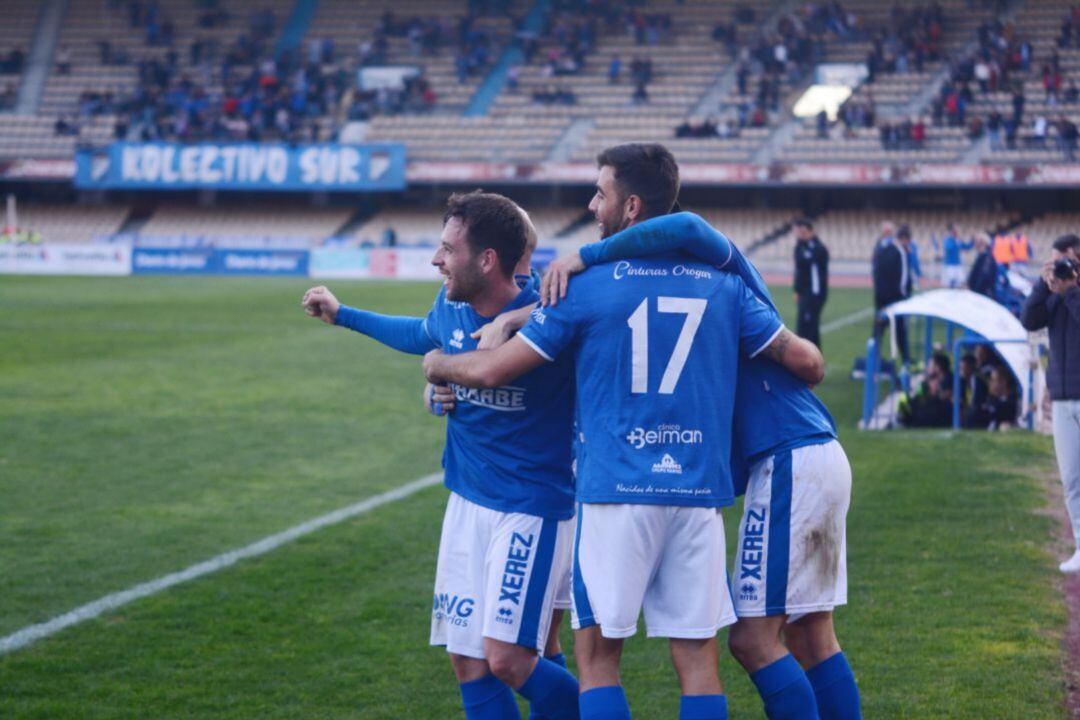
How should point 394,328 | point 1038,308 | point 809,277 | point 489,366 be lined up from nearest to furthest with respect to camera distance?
point 489,366 < point 394,328 < point 1038,308 < point 809,277

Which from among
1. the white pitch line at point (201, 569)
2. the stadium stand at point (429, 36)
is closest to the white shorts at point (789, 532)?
the white pitch line at point (201, 569)

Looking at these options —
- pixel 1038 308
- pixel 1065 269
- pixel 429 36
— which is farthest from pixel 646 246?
pixel 429 36

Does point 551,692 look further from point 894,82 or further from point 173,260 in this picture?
point 894,82

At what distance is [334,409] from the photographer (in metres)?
14.3

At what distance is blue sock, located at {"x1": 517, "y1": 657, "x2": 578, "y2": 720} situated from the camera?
433 centimetres

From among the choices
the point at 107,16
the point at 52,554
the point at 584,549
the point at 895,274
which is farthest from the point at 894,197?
the point at 584,549

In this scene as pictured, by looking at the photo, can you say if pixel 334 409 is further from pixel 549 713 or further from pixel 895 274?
pixel 549 713

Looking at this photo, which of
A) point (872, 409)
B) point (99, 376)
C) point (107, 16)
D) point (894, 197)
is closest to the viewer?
point (872, 409)

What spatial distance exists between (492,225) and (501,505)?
2.85 ft

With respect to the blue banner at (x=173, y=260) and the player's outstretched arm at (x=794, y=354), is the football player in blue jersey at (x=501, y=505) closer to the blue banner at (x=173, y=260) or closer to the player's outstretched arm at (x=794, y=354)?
the player's outstretched arm at (x=794, y=354)

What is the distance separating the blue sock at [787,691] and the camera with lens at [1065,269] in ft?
13.5

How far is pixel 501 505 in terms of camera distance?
170 inches

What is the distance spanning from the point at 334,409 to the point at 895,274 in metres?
7.96

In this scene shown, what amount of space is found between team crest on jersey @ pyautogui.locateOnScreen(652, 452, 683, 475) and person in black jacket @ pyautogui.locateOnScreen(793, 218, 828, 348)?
13.8m
